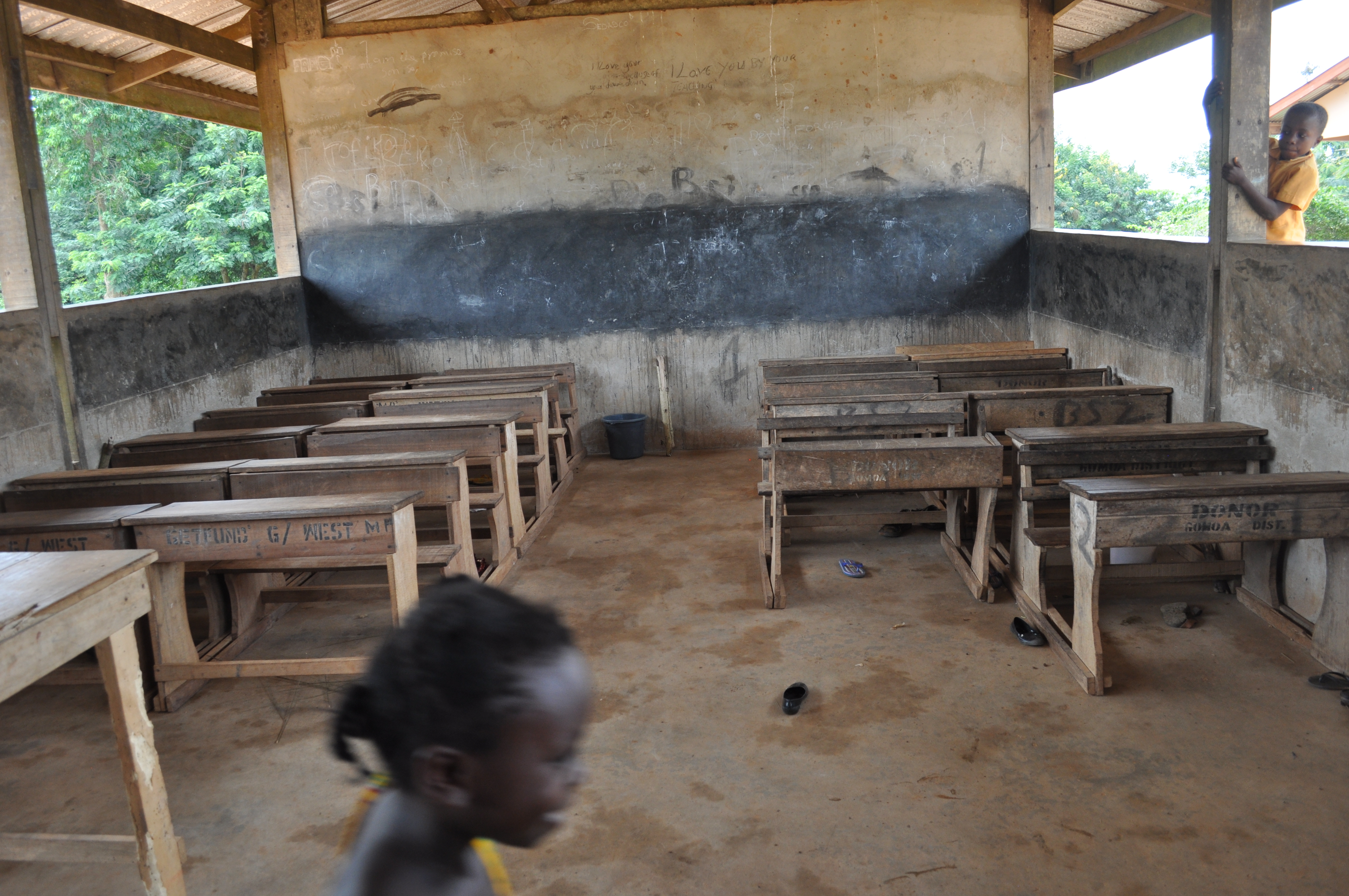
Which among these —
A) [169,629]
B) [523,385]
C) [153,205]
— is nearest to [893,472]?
[523,385]

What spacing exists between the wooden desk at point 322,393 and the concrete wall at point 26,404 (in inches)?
69.0

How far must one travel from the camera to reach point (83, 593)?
7.27ft

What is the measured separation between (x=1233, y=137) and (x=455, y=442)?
4.25 meters

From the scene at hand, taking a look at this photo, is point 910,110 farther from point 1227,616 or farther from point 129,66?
point 129,66

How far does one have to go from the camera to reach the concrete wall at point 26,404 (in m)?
4.91

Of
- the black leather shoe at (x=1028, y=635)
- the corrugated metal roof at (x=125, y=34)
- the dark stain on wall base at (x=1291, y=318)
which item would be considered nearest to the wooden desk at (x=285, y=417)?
the corrugated metal roof at (x=125, y=34)

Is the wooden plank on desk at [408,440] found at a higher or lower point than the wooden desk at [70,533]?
higher

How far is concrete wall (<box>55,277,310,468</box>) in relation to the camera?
5684 millimetres

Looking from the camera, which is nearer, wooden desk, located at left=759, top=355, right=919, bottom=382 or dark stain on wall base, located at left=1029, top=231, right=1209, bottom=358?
dark stain on wall base, located at left=1029, top=231, right=1209, bottom=358

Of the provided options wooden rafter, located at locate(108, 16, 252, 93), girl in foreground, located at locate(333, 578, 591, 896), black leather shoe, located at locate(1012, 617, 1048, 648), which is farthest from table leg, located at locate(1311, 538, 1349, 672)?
wooden rafter, located at locate(108, 16, 252, 93)

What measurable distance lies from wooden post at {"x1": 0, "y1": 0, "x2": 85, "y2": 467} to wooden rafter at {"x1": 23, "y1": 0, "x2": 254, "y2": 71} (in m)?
0.56

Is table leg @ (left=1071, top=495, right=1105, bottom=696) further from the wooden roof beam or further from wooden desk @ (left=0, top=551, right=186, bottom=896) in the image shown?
the wooden roof beam

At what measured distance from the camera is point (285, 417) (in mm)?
6195

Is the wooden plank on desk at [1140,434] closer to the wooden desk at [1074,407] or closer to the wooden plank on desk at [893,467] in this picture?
the wooden plank on desk at [893,467]
